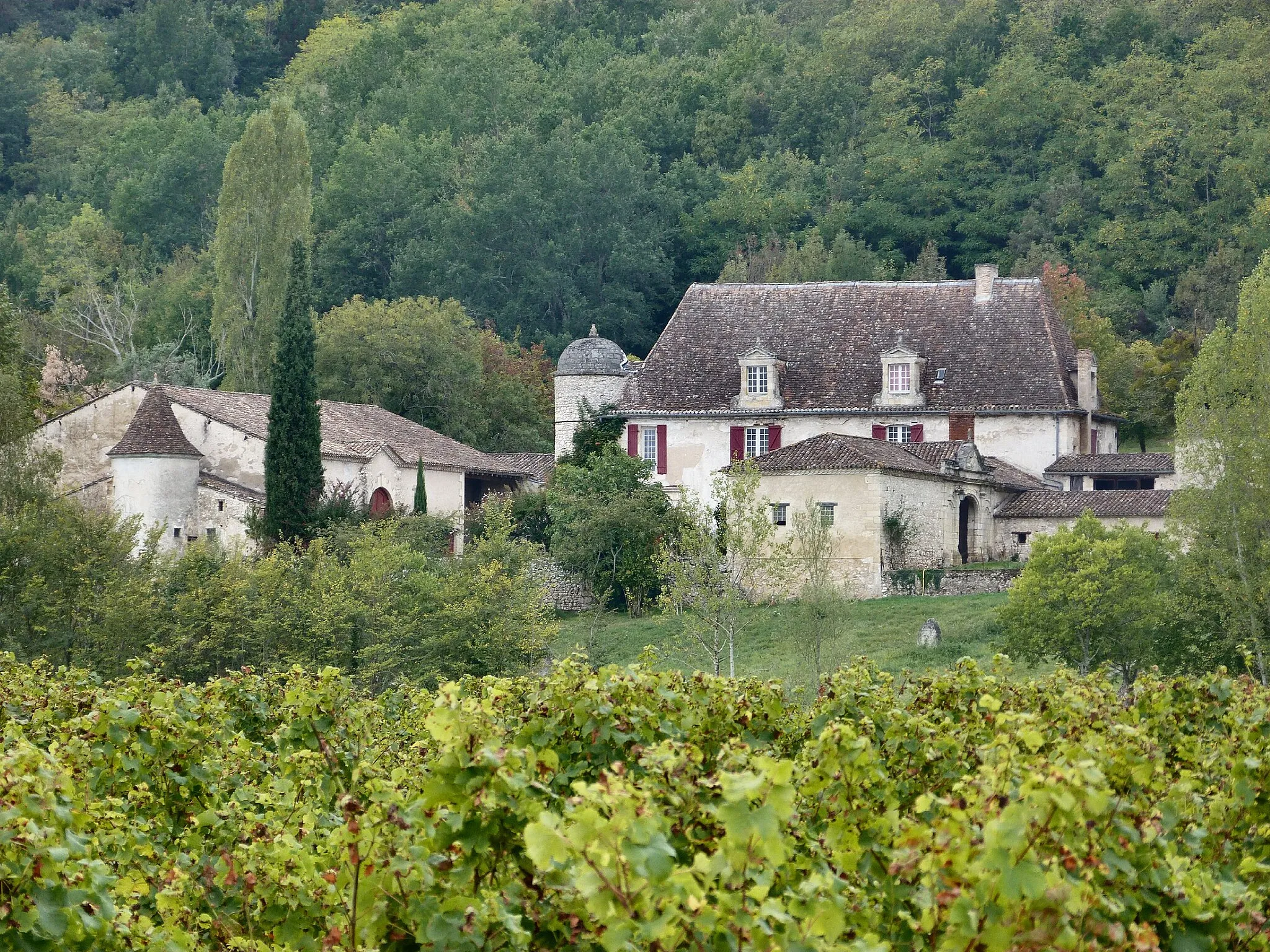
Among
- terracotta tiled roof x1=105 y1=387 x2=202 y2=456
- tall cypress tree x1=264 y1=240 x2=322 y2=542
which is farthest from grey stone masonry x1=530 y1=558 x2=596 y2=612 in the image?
terracotta tiled roof x1=105 y1=387 x2=202 y2=456

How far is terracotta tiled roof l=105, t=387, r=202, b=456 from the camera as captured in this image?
45812 mm

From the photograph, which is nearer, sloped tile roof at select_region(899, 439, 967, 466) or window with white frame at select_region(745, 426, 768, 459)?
sloped tile roof at select_region(899, 439, 967, 466)

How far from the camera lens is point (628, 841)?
7164 millimetres

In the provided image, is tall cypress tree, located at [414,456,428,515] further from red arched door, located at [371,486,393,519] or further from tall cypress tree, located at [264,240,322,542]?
tall cypress tree, located at [264,240,322,542]

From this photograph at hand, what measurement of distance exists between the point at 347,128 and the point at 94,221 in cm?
1507

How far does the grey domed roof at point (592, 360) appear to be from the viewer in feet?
180

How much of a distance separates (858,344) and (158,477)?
2173 cm

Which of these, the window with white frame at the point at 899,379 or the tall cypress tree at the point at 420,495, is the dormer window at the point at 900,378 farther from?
the tall cypress tree at the point at 420,495

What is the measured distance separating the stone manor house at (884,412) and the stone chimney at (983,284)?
68 millimetres

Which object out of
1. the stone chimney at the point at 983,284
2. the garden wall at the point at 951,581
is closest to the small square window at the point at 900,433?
the stone chimney at the point at 983,284

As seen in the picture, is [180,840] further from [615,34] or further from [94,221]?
[615,34]

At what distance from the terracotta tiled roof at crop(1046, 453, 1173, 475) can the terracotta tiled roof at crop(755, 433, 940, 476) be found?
A: 21.0ft

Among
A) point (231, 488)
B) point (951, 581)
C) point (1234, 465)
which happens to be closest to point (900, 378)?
point (951, 581)

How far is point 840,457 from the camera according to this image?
44531 millimetres
